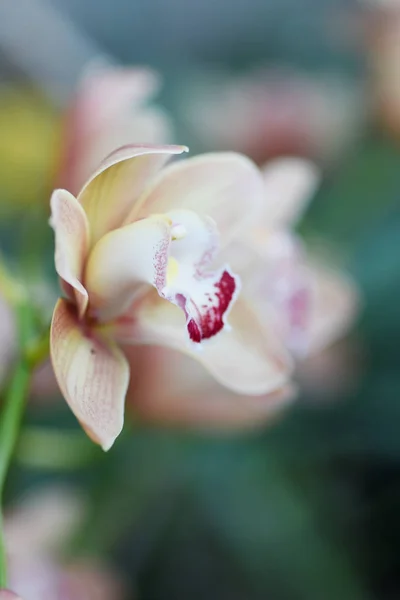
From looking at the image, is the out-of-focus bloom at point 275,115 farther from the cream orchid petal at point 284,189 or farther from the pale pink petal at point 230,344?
the pale pink petal at point 230,344

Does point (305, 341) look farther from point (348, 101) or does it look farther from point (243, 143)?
point (348, 101)

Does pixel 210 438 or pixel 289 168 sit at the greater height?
pixel 289 168

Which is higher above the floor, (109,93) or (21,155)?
(109,93)

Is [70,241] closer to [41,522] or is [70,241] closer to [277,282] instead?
[277,282]

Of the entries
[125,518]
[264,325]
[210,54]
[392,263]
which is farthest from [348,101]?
[264,325]

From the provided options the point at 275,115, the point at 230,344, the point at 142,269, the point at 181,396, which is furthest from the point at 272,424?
the point at 142,269

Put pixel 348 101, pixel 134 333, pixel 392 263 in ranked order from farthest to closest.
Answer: pixel 348 101 < pixel 392 263 < pixel 134 333

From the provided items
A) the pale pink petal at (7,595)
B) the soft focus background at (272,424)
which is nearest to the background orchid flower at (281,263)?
the pale pink petal at (7,595)
